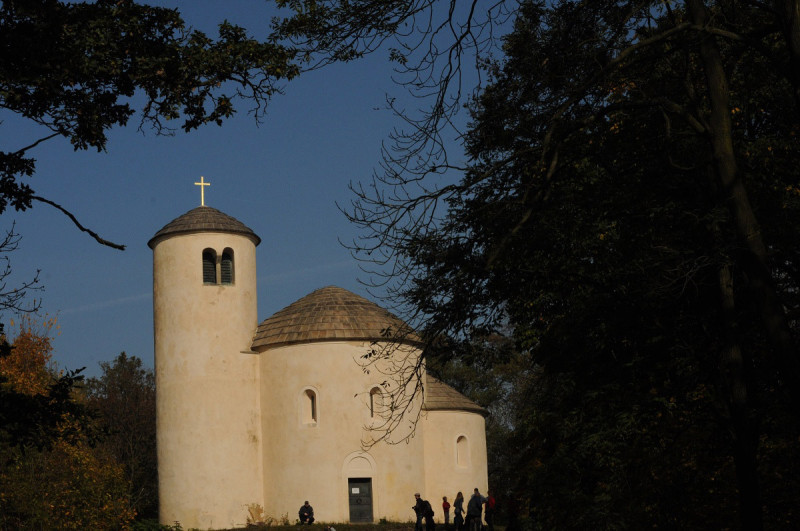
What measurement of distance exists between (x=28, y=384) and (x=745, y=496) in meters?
31.0

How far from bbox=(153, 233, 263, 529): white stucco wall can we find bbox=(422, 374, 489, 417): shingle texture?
690cm

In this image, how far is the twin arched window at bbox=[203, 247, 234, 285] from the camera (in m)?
39.1

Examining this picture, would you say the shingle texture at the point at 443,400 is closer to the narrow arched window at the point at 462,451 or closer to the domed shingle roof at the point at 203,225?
the narrow arched window at the point at 462,451

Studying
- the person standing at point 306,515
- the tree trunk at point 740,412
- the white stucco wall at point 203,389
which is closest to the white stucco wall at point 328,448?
the person standing at point 306,515

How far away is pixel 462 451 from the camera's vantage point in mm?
40594

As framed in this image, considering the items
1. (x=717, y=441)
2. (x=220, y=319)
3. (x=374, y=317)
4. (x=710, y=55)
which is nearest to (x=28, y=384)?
(x=220, y=319)

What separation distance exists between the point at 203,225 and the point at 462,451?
13608 mm

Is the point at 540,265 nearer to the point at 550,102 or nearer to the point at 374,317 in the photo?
the point at 550,102

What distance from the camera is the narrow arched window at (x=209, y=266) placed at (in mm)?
39094

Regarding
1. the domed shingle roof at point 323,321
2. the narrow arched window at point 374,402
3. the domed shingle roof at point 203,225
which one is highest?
the domed shingle roof at point 203,225

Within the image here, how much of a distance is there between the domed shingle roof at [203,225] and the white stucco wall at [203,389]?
276 millimetres

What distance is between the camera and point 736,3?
44.5ft

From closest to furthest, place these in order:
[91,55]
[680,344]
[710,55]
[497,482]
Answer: [710,55], [91,55], [680,344], [497,482]

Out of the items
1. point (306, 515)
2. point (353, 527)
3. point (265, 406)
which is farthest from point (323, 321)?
point (353, 527)
